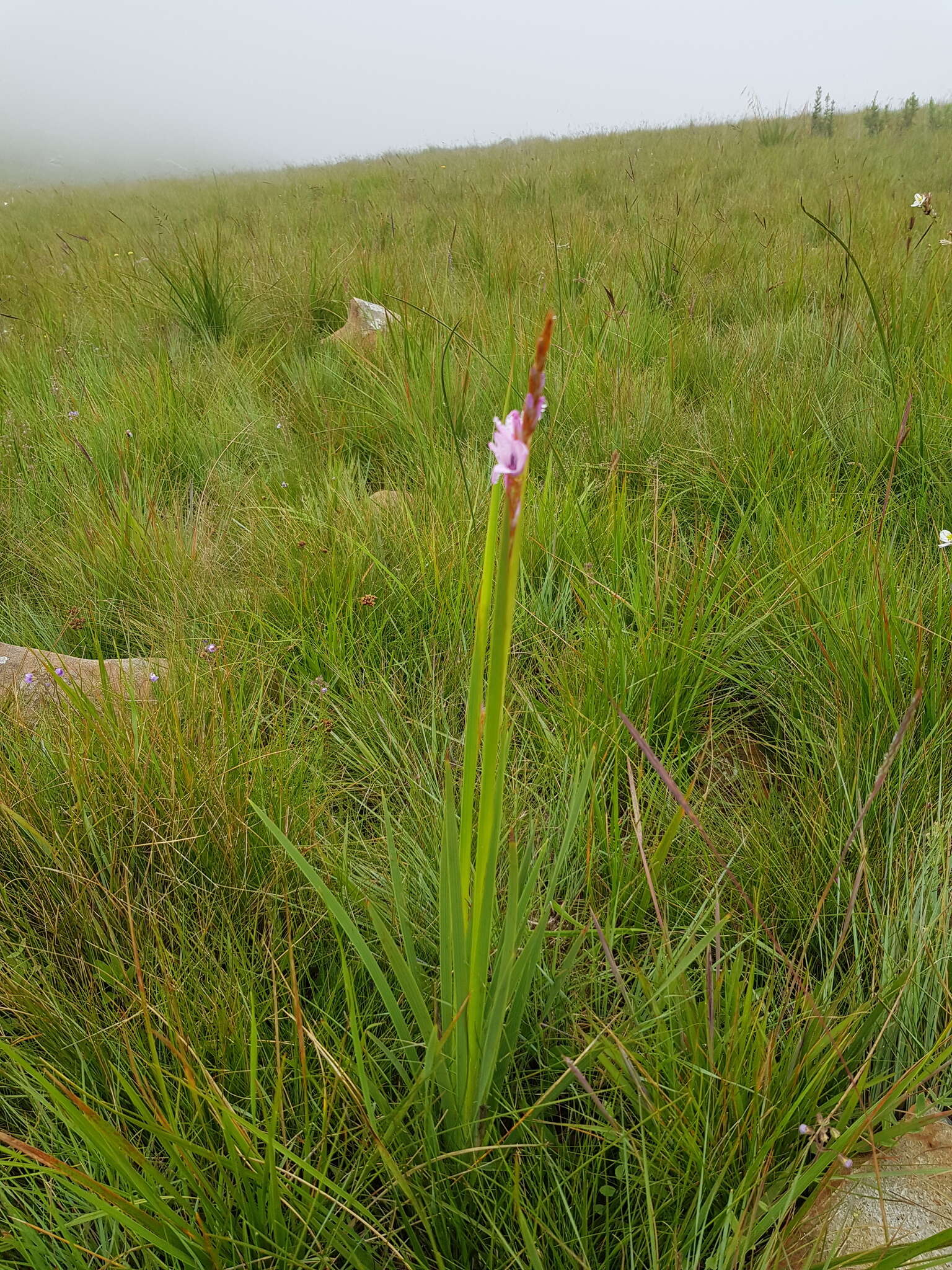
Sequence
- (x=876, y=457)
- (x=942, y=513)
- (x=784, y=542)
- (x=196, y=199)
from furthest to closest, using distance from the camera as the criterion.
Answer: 1. (x=196, y=199)
2. (x=876, y=457)
3. (x=942, y=513)
4. (x=784, y=542)

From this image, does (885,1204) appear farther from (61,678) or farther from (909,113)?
(909,113)

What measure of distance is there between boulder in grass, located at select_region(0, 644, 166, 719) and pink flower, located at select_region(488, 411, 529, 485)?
3.05 ft

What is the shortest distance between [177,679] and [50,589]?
27.8 inches

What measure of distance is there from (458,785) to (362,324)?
94.0 inches

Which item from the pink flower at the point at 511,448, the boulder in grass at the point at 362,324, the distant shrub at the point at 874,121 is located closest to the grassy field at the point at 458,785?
the boulder in grass at the point at 362,324

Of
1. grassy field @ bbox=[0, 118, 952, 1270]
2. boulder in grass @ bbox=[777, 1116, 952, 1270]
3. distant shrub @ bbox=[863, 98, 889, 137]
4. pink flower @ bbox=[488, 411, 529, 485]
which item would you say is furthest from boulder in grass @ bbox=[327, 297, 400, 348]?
distant shrub @ bbox=[863, 98, 889, 137]

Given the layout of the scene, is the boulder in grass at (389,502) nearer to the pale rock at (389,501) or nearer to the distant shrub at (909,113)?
the pale rock at (389,501)

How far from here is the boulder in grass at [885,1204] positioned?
682mm

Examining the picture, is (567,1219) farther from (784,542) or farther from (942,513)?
(942,513)

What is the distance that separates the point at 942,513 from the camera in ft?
5.49

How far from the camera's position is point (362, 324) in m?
2.99

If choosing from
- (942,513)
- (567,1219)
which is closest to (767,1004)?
(567,1219)

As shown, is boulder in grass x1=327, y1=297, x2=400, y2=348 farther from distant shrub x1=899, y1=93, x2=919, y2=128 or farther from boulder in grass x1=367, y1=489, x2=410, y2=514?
distant shrub x1=899, y1=93, x2=919, y2=128

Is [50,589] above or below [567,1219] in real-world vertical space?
above
